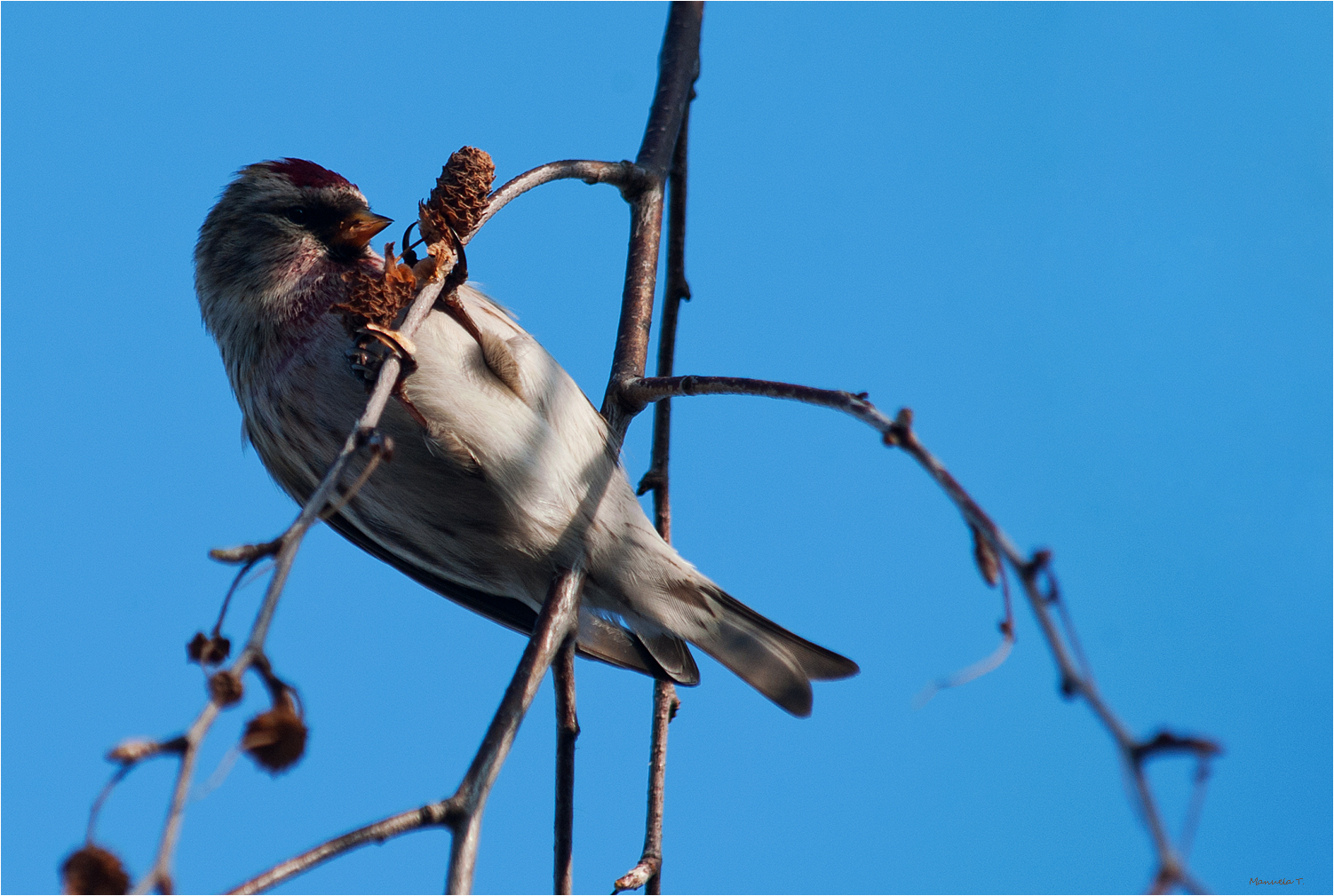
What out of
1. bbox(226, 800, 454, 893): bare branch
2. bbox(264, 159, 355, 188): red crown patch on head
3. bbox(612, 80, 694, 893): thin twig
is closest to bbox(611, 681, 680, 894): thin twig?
Answer: bbox(612, 80, 694, 893): thin twig

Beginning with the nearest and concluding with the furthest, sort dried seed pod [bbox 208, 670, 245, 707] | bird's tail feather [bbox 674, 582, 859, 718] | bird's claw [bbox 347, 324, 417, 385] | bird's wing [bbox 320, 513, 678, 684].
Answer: dried seed pod [bbox 208, 670, 245, 707], bird's claw [bbox 347, 324, 417, 385], bird's tail feather [bbox 674, 582, 859, 718], bird's wing [bbox 320, 513, 678, 684]

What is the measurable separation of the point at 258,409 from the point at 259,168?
3.15 feet

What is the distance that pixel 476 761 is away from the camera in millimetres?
1655

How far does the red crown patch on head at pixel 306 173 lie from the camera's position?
3.48 metres

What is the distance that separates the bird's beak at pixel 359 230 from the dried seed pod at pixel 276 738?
2.40m

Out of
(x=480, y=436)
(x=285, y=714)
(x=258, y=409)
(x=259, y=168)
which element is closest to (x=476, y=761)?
(x=285, y=714)

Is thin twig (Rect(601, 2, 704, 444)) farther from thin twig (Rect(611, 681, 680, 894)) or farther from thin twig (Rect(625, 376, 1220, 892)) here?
thin twig (Rect(625, 376, 1220, 892))

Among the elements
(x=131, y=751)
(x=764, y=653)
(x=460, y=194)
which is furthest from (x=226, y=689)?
(x=764, y=653)

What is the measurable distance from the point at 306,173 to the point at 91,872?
273 cm

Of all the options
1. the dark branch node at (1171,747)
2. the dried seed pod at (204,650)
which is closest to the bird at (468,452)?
the dried seed pod at (204,650)

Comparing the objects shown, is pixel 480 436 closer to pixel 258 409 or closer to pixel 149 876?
pixel 258 409

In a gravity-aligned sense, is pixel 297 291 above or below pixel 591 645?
above

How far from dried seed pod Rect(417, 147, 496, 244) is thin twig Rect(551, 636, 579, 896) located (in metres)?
0.95

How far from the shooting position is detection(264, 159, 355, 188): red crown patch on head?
348 cm
